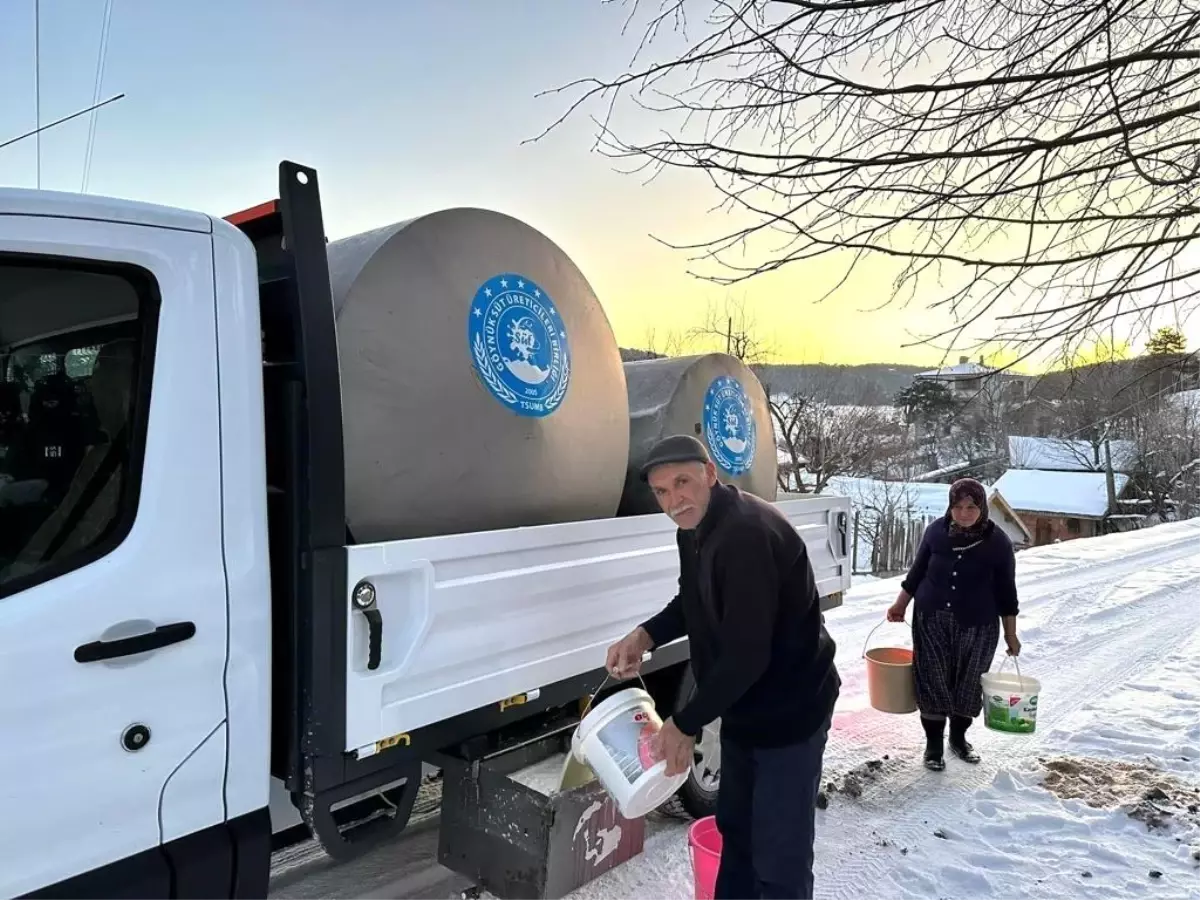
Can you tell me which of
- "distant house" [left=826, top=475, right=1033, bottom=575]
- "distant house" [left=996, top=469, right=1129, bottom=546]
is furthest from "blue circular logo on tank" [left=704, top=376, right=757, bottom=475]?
"distant house" [left=996, top=469, right=1129, bottom=546]

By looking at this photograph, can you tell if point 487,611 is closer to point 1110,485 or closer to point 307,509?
point 307,509

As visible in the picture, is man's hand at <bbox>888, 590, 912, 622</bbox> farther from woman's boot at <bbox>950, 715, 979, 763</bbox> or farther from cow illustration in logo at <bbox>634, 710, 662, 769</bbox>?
cow illustration in logo at <bbox>634, 710, 662, 769</bbox>

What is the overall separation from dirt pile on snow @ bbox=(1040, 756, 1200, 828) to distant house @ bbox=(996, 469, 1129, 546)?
1581 inches

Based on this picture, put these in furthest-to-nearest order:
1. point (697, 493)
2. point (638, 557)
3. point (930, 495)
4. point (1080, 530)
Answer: point (930, 495), point (1080, 530), point (638, 557), point (697, 493)

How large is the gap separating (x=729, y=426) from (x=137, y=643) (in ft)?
10.0

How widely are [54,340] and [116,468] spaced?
357 millimetres

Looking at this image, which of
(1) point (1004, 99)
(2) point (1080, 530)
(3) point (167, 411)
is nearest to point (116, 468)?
(3) point (167, 411)

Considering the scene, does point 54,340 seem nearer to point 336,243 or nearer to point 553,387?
point 336,243

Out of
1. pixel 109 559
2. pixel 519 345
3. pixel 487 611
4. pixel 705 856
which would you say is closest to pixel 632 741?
pixel 487 611

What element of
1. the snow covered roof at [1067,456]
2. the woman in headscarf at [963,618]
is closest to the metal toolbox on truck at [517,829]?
the woman in headscarf at [963,618]

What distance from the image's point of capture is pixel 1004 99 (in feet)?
9.94

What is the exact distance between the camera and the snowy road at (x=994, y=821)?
3357 mm

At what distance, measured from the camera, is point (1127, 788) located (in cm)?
445

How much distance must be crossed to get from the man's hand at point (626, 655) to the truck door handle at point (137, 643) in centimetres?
135
